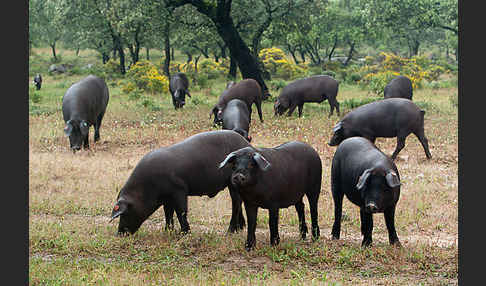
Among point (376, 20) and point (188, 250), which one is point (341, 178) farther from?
point (376, 20)

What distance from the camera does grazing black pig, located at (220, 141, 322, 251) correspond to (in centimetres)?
685

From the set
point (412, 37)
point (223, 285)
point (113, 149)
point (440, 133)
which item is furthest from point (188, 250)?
point (412, 37)

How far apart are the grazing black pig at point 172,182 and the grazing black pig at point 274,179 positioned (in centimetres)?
102

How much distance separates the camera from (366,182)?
22.9ft

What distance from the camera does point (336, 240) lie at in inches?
312

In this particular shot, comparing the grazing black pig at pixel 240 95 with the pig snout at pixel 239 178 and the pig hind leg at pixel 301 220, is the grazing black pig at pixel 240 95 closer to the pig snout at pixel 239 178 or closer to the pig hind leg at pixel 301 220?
the pig hind leg at pixel 301 220

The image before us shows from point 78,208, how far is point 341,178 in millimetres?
5028

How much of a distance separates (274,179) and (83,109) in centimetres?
952

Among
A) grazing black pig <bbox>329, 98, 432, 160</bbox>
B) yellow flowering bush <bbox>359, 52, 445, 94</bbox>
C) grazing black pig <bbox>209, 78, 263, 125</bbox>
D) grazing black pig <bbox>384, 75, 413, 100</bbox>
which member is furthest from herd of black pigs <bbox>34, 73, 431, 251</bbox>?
yellow flowering bush <bbox>359, 52, 445, 94</bbox>

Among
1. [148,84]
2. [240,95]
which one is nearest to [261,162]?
[240,95]

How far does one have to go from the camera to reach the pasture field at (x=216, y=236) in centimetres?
642

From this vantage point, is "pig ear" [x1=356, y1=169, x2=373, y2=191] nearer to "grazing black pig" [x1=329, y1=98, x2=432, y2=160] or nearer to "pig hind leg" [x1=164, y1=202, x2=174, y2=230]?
"pig hind leg" [x1=164, y1=202, x2=174, y2=230]

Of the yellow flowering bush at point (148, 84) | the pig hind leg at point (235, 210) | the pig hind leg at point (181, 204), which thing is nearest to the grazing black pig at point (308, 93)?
the yellow flowering bush at point (148, 84)

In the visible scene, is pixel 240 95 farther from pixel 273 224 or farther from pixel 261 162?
pixel 261 162
